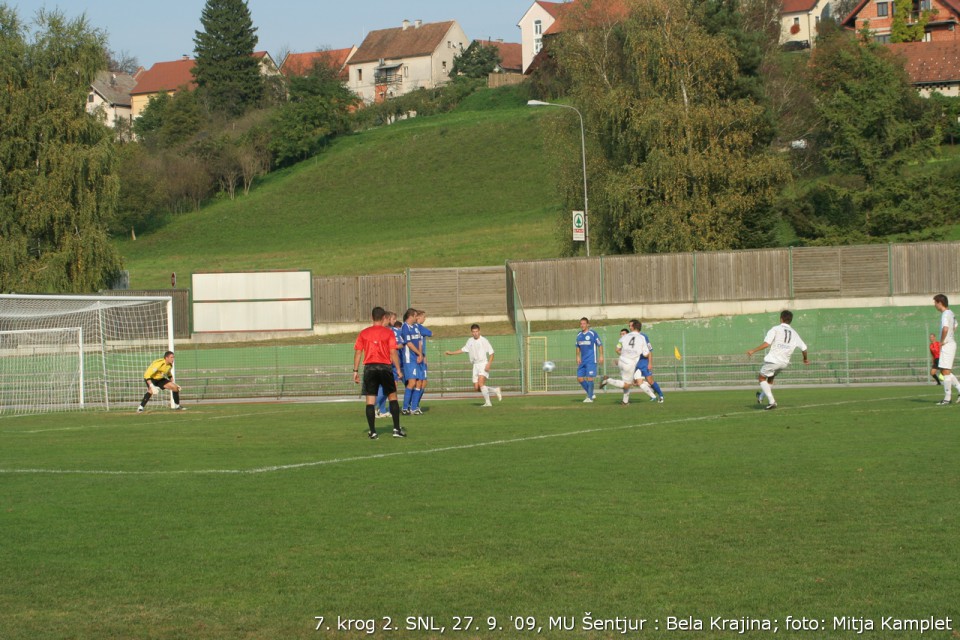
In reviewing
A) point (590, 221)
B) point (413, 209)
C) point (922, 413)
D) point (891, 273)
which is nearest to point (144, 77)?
point (413, 209)

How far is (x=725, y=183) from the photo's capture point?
49.6m

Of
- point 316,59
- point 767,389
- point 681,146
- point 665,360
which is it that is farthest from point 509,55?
point 767,389

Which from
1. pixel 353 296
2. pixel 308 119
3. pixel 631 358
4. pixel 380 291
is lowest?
pixel 631 358

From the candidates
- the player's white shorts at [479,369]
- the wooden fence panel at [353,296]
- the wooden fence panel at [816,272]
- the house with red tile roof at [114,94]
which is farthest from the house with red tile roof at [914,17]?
the house with red tile roof at [114,94]

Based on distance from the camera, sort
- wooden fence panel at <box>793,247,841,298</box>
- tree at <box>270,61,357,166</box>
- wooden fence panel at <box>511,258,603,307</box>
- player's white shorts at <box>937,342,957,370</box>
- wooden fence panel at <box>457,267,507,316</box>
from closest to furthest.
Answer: player's white shorts at <box>937,342,957,370</box>
wooden fence panel at <box>793,247,841,298</box>
wooden fence panel at <box>511,258,603,307</box>
wooden fence panel at <box>457,267,507,316</box>
tree at <box>270,61,357,166</box>

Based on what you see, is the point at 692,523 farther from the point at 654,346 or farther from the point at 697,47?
the point at 697,47

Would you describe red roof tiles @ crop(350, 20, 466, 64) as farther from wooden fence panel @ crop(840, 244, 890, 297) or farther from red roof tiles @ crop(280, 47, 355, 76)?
wooden fence panel @ crop(840, 244, 890, 297)

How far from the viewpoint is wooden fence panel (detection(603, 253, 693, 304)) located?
4488 cm

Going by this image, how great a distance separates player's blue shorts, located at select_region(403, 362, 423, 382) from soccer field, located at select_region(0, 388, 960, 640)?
6448 millimetres

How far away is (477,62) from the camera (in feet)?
405

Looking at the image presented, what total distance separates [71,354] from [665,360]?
17.0 meters

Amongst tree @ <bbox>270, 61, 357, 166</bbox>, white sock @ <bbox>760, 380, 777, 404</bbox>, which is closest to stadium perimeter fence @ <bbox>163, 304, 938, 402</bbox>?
white sock @ <bbox>760, 380, 777, 404</bbox>

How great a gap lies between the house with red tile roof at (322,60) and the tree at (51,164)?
72466 millimetres

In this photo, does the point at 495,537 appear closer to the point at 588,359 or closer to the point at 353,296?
the point at 588,359
